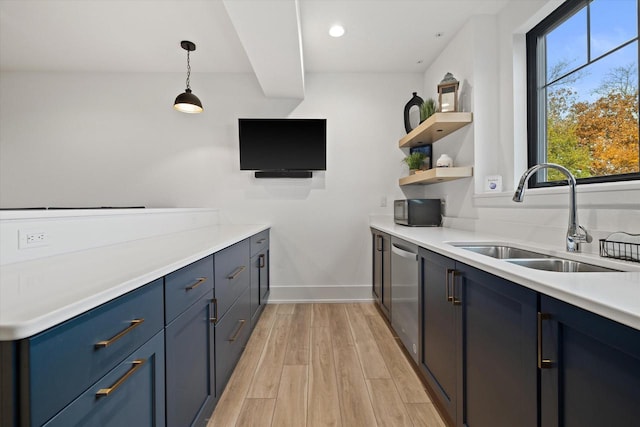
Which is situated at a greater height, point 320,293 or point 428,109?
point 428,109

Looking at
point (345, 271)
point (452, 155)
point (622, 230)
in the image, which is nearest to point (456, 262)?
point (622, 230)

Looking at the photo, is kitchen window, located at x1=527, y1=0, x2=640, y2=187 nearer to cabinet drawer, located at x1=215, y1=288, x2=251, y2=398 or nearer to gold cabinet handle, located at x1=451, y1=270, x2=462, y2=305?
gold cabinet handle, located at x1=451, y1=270, x2=462, y2=305

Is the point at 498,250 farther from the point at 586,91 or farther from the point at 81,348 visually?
the point at 81,348

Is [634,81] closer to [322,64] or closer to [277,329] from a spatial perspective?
[322,64]

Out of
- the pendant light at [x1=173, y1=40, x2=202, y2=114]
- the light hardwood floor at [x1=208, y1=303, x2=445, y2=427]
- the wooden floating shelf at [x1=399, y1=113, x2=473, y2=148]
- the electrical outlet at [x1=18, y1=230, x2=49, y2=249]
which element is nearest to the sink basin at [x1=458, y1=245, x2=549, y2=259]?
the light hardwood floor at [x1=208, y1=303, x2=445, y2=427]

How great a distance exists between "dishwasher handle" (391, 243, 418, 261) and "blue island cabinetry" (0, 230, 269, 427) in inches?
44.1

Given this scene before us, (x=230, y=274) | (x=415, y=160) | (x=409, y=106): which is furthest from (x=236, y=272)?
(x=409, y=106)

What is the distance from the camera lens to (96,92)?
339cm

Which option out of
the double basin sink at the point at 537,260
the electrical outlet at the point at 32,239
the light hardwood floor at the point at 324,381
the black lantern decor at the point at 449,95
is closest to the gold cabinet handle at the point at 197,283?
the electrical outlet at the point at 32,239

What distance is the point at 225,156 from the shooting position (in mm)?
3412

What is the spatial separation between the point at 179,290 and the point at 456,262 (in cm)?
113

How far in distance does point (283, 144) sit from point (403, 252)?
187cm

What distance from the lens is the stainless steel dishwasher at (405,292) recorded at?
6.08 ft

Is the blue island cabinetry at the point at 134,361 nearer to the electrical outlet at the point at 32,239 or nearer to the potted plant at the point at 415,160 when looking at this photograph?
the electrical outlet at the point at 32,239
